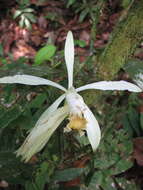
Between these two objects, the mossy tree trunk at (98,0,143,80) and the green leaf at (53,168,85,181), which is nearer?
the mossy tree trunk at (98,0,143,80)

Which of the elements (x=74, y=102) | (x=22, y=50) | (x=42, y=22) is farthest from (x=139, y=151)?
(x=42, y=22)

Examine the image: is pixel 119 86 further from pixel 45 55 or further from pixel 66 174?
pixel 45 55

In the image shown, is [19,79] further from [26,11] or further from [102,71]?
[26,11]

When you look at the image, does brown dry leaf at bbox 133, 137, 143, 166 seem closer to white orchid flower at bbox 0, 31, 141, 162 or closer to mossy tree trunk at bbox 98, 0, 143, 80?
mossy tree trunk at bbox 98, 0, 143, 80

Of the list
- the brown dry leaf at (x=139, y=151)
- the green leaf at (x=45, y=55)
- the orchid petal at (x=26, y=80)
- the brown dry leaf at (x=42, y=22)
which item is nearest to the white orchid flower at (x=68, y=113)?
the orchid petal at (x=26, y=80)

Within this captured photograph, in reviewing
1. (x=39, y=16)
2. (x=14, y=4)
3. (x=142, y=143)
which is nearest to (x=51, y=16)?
(x=39, y=16)

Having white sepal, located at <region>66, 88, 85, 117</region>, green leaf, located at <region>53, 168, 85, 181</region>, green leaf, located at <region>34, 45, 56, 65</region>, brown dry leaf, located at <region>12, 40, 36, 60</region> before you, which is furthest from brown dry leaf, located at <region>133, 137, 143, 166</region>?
brown dry leaf, located at <region>12, 40, 36, 60</region>

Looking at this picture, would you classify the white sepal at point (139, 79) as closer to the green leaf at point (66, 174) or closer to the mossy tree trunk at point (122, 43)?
the mossy tree trunk at point (122, 43)
